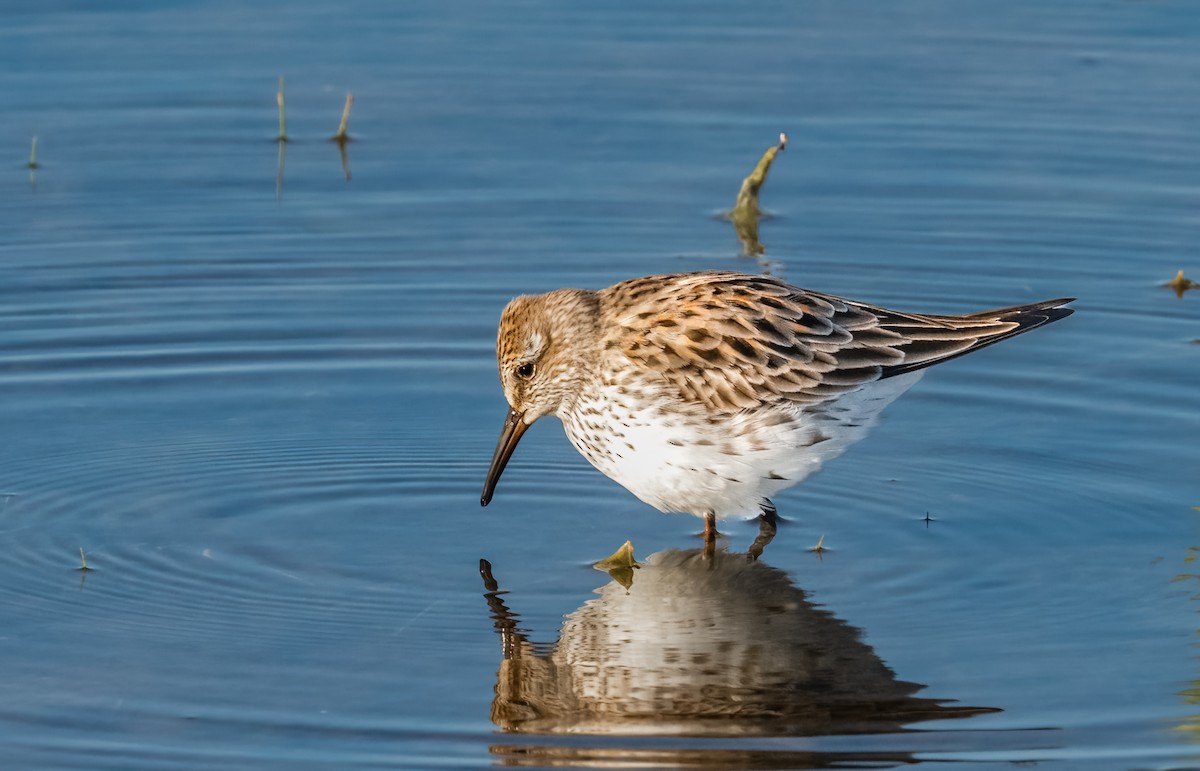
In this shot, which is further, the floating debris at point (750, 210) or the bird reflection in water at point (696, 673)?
the floating debris at point (750, 210)

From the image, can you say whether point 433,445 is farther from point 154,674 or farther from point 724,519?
point 154,674

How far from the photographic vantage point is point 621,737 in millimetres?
6883

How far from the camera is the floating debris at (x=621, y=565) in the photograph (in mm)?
8344

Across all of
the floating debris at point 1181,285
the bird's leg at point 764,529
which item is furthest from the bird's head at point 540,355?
the floating debris at point 1181,285

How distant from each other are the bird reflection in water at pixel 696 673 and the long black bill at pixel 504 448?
25.3 inches

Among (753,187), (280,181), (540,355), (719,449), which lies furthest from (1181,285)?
(280,181)

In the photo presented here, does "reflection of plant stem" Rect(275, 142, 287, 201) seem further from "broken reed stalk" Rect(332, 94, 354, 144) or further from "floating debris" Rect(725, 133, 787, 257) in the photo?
"floating debris" Rect(725, 133, 787, 257)

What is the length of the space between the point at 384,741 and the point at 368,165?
745cm

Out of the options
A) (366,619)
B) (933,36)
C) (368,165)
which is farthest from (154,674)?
(933,36)

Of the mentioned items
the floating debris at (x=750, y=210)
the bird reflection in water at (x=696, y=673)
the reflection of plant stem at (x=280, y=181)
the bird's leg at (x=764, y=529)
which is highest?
the reflection of plant stem at (x=280, y=181)

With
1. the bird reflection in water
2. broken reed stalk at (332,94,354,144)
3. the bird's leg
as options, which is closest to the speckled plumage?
the bird's leg

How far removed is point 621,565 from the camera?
27.6 feet

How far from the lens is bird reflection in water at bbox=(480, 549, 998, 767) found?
6996 millimetres

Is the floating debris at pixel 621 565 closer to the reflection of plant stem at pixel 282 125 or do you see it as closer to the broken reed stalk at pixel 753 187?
the broken reed stalk at pixel 753 187
